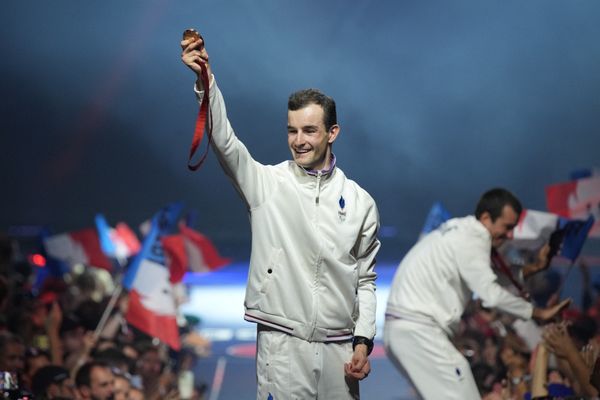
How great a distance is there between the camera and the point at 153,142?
19.9 meters

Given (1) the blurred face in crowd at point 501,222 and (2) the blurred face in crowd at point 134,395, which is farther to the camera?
(2) the blurred face in crowd at point 134,395

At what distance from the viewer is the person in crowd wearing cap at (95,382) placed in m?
6.67

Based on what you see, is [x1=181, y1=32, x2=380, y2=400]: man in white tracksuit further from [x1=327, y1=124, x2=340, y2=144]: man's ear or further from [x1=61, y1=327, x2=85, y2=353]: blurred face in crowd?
[x1=61, y1=327, x2=85, y2=353]: blurred face in crowd

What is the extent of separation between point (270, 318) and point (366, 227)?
0.58 metres

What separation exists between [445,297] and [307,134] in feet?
6.61

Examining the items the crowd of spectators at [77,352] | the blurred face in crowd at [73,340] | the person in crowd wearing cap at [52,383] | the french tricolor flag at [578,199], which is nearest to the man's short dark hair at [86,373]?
the crowd of spectators at [77,352]

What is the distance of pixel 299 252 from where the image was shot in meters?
4.31

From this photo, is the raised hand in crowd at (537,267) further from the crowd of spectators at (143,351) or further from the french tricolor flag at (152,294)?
the french tricolor flag at (152,294)

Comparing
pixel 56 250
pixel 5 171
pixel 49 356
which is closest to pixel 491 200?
pixel 49 356

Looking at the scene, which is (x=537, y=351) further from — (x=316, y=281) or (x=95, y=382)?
(x=316, y=281)

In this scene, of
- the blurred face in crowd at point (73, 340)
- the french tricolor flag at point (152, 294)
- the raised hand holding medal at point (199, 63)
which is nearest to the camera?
the raised hand holding medal at point (199, 63)

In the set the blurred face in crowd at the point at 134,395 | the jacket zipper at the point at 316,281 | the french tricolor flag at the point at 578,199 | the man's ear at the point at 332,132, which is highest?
the french tricolor flag at the point at 578,199

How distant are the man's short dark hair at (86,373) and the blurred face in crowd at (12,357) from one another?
1.24 feet

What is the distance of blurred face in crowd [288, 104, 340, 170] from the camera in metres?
4.34
